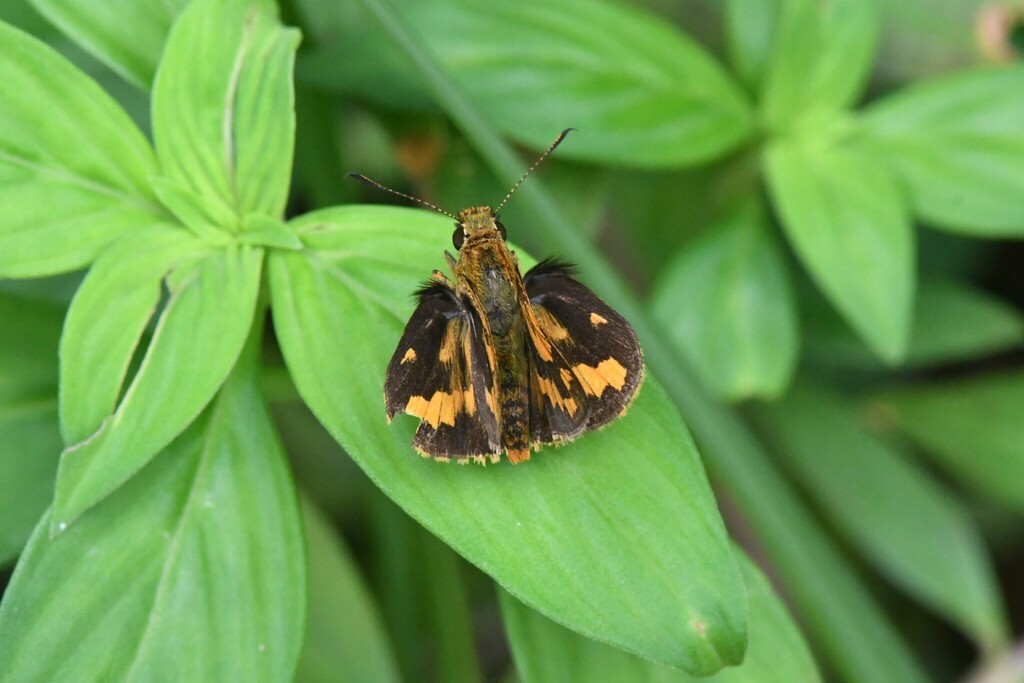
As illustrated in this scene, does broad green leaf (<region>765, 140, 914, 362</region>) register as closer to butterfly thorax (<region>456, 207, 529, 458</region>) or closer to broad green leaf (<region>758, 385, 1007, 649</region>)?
broad green leaf (<region>758, 385, 1007, 649</region>)

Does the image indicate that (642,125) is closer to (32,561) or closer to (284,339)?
(284,339)

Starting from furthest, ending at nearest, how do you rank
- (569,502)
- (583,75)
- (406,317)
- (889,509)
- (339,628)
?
1. (889,509)
2. (583,75)
3. (339,628)
4. (406,317)
5. (569,502)

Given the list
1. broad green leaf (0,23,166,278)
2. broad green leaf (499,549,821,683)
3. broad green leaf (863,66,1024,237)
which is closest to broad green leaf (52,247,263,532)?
broad green leaf (0,23,166,278)

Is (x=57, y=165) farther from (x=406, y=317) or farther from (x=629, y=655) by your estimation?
(x=629, y=655)

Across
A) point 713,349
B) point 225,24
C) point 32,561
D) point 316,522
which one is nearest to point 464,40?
point 225,24

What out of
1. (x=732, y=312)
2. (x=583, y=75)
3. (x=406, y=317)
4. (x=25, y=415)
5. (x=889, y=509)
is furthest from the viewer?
(x=889, y=509)

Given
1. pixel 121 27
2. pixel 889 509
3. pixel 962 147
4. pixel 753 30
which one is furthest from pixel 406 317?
pixel 889 509

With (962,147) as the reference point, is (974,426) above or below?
below
